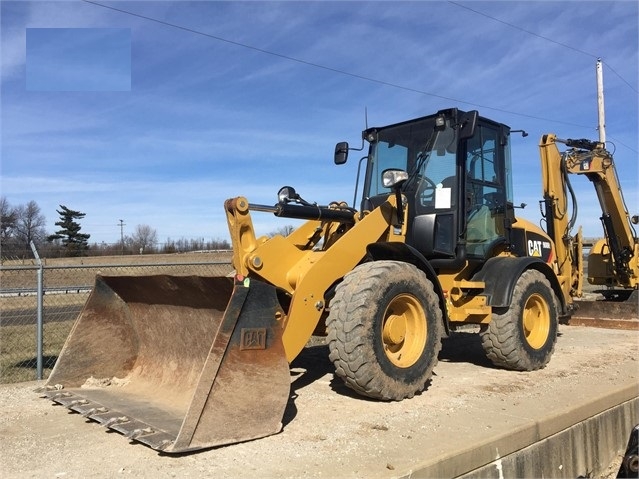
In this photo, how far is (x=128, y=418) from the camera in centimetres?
432

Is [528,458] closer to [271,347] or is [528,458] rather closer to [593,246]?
[271,347]

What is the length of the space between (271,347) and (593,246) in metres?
11.7

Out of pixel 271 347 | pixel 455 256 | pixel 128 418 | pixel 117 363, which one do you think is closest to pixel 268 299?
pixel 271 347

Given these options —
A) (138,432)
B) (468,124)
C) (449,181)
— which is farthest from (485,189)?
(138,432)

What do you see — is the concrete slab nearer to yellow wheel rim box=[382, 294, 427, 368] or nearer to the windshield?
yellow wheel rim box=[382, 294, 427, 368]

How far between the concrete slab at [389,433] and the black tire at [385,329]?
0.78ft

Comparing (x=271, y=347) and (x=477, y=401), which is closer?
(x=271, y=347)

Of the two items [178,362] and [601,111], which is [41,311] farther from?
[601,111]

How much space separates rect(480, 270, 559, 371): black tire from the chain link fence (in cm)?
323

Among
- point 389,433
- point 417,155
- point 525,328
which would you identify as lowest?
point 389,433

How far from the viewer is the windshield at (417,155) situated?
6.32m

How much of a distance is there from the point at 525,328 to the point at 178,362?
4.03 m

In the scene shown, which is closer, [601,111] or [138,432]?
[138,432]

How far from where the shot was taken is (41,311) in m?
6.62
